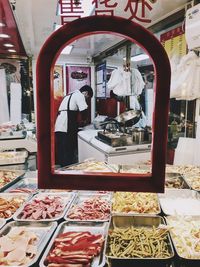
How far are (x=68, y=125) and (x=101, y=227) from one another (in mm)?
5178

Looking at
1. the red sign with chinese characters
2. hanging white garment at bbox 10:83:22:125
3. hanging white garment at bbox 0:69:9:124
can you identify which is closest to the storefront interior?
the red sign with chinese characters

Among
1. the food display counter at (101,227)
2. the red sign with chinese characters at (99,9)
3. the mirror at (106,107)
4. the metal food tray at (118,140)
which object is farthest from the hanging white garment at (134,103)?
the red sign with chinese characters at (99,9)

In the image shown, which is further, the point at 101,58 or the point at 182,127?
the point at 101,58

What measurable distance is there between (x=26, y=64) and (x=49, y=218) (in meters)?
6.96

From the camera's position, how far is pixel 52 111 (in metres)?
1.14

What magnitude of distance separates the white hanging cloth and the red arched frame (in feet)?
8.00

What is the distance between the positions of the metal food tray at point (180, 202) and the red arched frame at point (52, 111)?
108 centimetres

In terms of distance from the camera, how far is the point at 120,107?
7.09 metres

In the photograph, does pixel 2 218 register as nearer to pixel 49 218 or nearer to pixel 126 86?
pixel 49 218

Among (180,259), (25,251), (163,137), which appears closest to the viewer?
(163,137)

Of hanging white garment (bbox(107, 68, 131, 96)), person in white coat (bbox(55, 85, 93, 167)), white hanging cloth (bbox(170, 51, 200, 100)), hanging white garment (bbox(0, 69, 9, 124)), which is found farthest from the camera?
hanging white garment (bbox(0, 69, 9, 124))

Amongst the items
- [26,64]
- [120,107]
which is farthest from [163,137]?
[26,64]

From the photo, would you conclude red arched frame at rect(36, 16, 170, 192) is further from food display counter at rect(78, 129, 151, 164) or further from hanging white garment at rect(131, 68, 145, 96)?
hanging white garment at rect(131, 68, 145, 96)

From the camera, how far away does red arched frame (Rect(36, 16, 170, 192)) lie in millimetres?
1056
